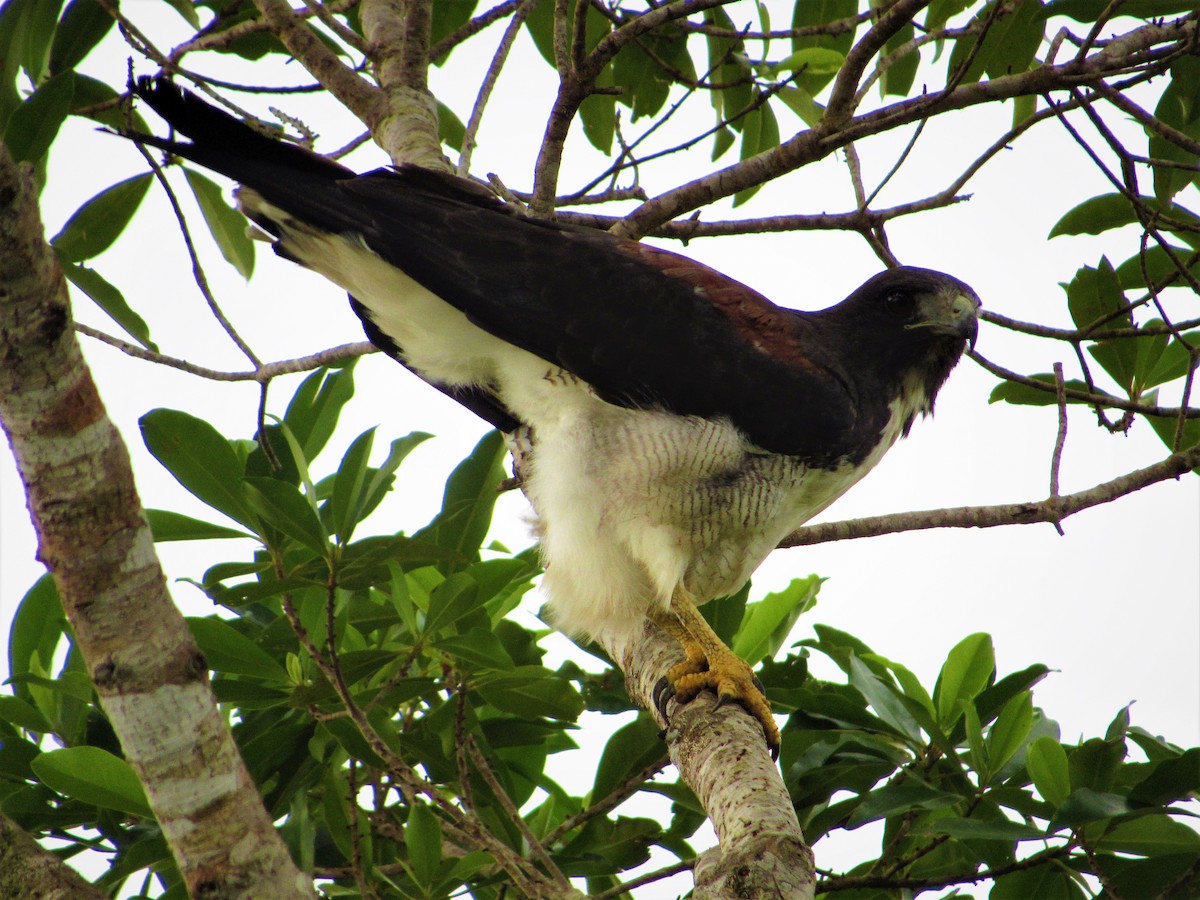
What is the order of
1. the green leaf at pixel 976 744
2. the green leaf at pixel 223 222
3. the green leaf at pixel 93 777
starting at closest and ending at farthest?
the green leaf at pixel 93 777 < the green leaf at pixel 976 744 < the green leaf at pixel 223 222

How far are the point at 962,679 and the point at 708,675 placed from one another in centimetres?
79

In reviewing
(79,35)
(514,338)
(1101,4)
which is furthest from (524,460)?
(1101,4)

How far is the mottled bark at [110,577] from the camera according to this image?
5.66 feet

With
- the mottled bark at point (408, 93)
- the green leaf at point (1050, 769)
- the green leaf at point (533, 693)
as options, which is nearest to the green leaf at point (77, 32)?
the mottled bark at point (408, 93)

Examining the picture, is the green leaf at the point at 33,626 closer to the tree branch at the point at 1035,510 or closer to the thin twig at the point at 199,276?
the thin twig at the point at 199,276

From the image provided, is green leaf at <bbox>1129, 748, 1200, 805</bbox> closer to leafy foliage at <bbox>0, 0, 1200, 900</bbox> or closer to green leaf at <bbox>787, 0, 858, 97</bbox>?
leafy foliage at <bbox>0, 0, 1200, 900</bbox>

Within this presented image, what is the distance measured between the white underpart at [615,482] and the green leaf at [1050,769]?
0.97m

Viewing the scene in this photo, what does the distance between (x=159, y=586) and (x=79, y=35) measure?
2.51 metres

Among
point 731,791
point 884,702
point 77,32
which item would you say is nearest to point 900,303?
point 884,702

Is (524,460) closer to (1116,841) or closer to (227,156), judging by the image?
(227,156)

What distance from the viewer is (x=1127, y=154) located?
3.17 metres

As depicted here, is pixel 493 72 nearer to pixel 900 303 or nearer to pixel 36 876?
pixel 900 303

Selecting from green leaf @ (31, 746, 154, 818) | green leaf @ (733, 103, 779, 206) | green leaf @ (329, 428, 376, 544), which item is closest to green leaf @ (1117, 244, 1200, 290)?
green leaf @ (733, 103, 779, 206)

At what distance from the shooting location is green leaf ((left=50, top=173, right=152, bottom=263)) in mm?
3783
